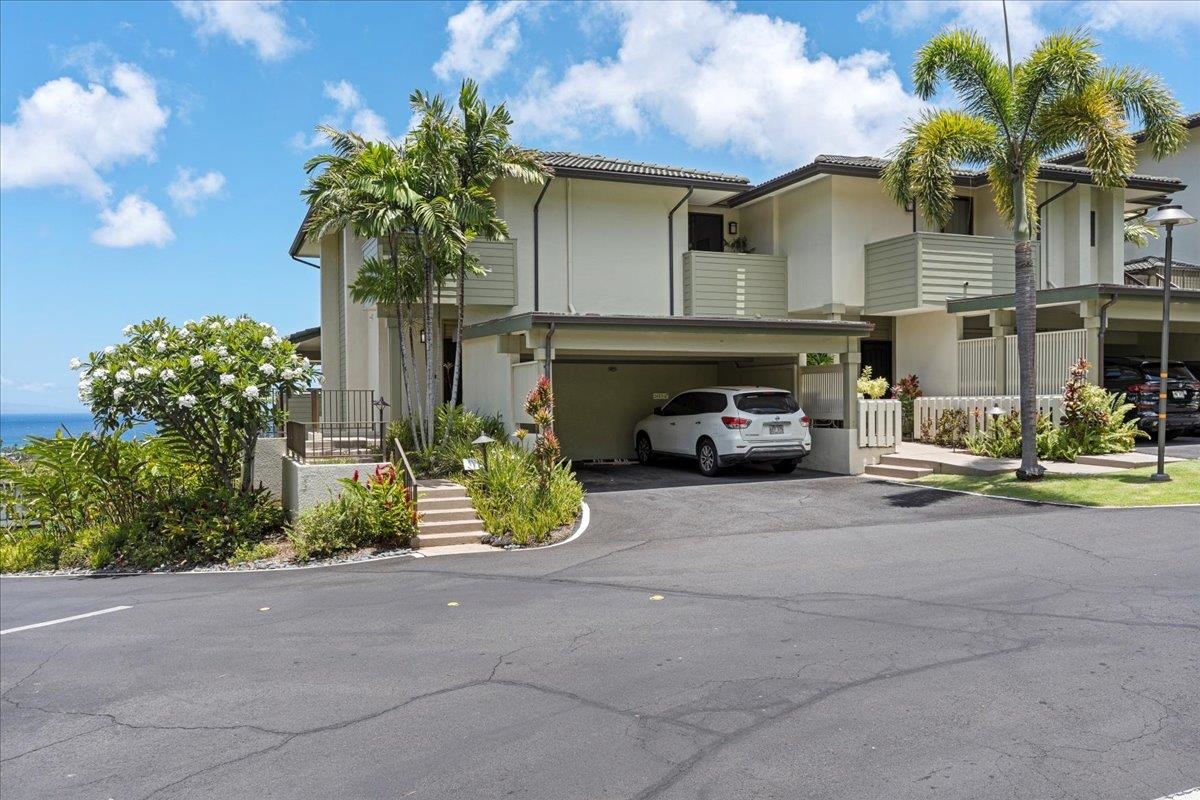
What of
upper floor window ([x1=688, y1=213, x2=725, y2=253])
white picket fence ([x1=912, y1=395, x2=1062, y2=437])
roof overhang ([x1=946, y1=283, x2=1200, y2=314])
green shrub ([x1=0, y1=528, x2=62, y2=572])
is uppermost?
upper floor window ([x1=688, y1=213, x2=725, y2=253])

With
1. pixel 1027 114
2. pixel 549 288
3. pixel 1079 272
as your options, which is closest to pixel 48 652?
pixel 549 288

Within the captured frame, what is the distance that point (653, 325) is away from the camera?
15.6 metres

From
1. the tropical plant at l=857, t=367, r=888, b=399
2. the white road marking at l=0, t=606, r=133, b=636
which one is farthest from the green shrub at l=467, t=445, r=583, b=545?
the tropical plant at l=857, t=367, r=888, b=399

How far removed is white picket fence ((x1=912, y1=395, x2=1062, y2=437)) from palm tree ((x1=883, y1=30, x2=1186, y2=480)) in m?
2.42

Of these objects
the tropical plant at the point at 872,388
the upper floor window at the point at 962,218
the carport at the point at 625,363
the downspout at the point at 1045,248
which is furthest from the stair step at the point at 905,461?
the downspout at the point at 1045,248

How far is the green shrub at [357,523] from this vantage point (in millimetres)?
12125

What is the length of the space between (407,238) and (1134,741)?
14435mm

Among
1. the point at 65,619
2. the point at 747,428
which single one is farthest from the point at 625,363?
the point at 65,619

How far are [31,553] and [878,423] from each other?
15.3 m

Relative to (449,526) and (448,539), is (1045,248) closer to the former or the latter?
(449,526)

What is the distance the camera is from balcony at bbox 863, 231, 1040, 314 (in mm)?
19922

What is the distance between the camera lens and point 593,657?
21.3 ft

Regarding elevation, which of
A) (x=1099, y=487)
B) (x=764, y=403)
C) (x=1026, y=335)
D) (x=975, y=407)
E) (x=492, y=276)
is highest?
(x=492, y=276)

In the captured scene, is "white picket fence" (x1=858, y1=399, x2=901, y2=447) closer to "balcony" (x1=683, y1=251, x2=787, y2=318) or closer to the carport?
the carport
